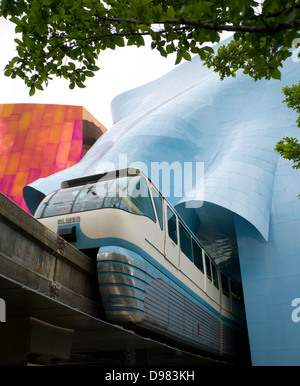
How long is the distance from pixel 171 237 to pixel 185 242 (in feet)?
3.48

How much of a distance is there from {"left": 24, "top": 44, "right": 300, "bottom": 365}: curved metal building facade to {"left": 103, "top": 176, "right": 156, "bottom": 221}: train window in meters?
6.80

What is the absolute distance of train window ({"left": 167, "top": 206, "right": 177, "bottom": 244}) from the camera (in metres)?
6.90

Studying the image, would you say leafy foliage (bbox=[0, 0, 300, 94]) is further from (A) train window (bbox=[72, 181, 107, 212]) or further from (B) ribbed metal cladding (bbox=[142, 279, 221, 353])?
(B) ribbed metal cladding (bbox=[142, 279, 221, 353])

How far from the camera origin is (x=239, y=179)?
45.1 ft

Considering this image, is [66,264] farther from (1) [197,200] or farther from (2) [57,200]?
(1) [197,200]

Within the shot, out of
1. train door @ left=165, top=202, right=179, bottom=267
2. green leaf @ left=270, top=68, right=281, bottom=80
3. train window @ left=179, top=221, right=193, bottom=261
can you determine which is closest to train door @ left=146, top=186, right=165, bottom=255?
train door @ left=165, top=202, right=179, bottom=267

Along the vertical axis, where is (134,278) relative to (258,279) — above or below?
below

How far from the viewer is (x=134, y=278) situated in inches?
196

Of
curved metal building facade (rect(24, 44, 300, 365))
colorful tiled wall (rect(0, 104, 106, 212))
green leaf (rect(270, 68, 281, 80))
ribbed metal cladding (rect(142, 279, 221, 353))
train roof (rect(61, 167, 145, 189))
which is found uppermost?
colorful tiled wall (rect(0, 104, 106, 212))

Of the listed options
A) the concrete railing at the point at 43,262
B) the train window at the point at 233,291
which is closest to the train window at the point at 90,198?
the concrete railing at the point at 43,262

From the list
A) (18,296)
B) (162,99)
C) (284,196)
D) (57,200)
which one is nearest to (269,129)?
(284,196)

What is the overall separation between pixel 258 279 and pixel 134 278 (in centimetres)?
854

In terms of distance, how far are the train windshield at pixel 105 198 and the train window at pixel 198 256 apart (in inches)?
115

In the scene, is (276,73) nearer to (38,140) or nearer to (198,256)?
(198,256)
